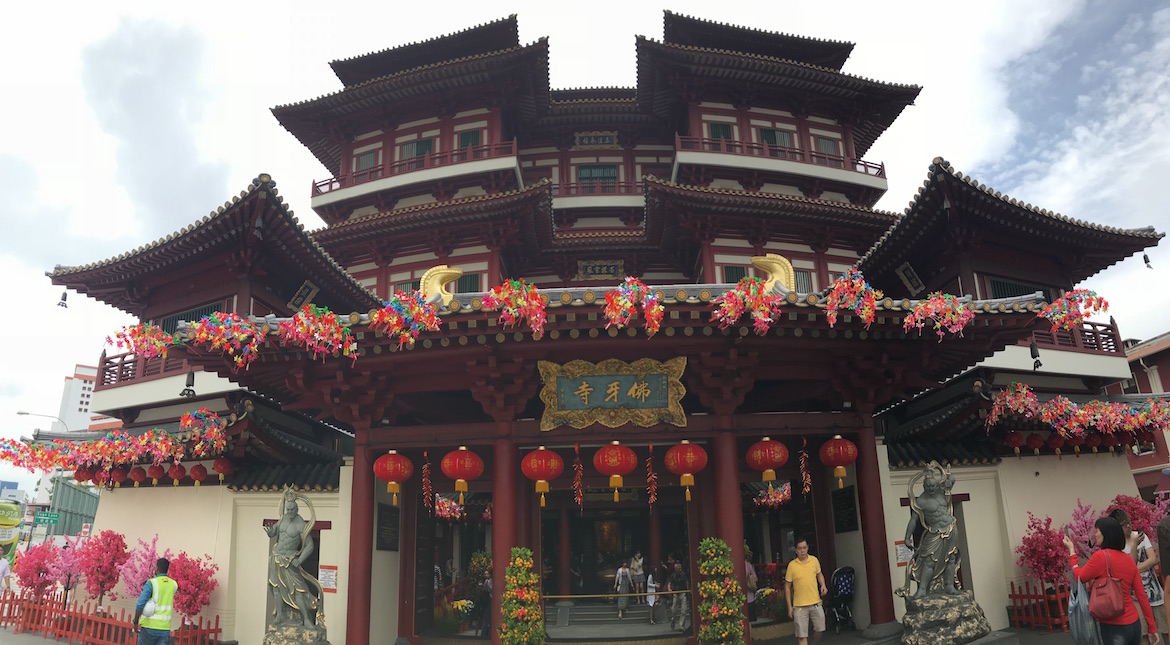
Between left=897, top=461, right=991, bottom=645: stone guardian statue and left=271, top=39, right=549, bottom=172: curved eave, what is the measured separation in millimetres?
17122

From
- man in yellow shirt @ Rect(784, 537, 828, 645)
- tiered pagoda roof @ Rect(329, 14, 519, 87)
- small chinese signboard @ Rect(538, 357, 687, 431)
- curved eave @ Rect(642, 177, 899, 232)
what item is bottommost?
man in yellow shirt @ Rect(784, 537, 828, 645)

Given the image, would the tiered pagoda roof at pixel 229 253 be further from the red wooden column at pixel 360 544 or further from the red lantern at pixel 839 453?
the red lantern at pixel 839 453

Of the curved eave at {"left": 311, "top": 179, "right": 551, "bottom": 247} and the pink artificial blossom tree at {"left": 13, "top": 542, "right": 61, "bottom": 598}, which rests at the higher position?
the curved eave at {"left": 311, "top": 179, "right": 551, "bottom": 247}

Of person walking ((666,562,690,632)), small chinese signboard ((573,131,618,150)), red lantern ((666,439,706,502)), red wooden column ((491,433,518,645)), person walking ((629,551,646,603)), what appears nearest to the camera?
red wooden column ((491,433,518,645))

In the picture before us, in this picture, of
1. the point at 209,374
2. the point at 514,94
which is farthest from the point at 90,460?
the point at 514,94

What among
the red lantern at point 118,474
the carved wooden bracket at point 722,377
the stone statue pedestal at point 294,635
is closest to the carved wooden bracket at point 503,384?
the carved wooden bracket at point 722,377

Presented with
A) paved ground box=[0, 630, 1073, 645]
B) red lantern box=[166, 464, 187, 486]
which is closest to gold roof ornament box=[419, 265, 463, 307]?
red lantern box=[166, 464, 187, 486]

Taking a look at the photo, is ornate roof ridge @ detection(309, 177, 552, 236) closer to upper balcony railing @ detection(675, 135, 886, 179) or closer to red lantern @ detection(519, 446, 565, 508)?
upper balcony railing @ detection(675, 135, 886, 179)

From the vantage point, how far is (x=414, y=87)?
2205 cm

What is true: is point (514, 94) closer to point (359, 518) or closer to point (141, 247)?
point (141, 247)

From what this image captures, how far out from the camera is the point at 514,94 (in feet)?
A: 73.8

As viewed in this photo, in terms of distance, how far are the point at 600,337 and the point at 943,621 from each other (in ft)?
21.7

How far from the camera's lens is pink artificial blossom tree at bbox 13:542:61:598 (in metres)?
15.7

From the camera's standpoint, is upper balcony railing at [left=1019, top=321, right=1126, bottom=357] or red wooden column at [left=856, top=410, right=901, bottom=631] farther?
upper balcony railing at [left=1019, top=321, right=1126, bottom=357]
